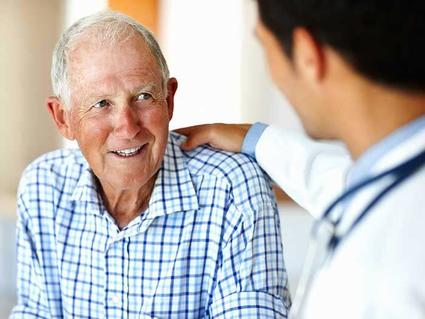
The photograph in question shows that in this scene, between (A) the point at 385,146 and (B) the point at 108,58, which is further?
(B) the point at 108,58

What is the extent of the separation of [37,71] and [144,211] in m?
1.34

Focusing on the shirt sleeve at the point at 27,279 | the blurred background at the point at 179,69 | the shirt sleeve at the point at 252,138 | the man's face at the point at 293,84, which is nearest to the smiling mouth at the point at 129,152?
the shirt sleeve at the point at 252,138

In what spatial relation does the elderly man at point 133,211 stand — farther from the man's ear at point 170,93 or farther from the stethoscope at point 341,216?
the stethoscope at point 341,216

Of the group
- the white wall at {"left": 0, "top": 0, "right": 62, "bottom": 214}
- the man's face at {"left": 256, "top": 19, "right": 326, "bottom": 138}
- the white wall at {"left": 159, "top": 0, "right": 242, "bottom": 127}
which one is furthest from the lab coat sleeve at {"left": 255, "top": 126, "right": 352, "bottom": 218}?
the white wall at {"left": 0, "top": 0, "right": 62, "bottom": 214}

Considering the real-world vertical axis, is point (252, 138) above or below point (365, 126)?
below

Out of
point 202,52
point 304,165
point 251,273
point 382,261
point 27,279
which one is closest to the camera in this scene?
point 382,261

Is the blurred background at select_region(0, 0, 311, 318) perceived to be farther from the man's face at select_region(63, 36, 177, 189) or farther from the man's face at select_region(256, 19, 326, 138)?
the man's face at select_region(256, 19, 326, 138)

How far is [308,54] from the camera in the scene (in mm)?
837

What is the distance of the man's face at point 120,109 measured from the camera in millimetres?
1617

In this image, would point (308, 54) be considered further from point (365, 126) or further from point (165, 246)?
point (165, 246)

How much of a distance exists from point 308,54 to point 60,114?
1.04 metres

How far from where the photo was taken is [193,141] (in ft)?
5.84

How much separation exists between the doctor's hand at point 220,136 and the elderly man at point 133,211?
0.02 meters

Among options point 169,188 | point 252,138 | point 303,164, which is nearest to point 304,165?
point 303,164
